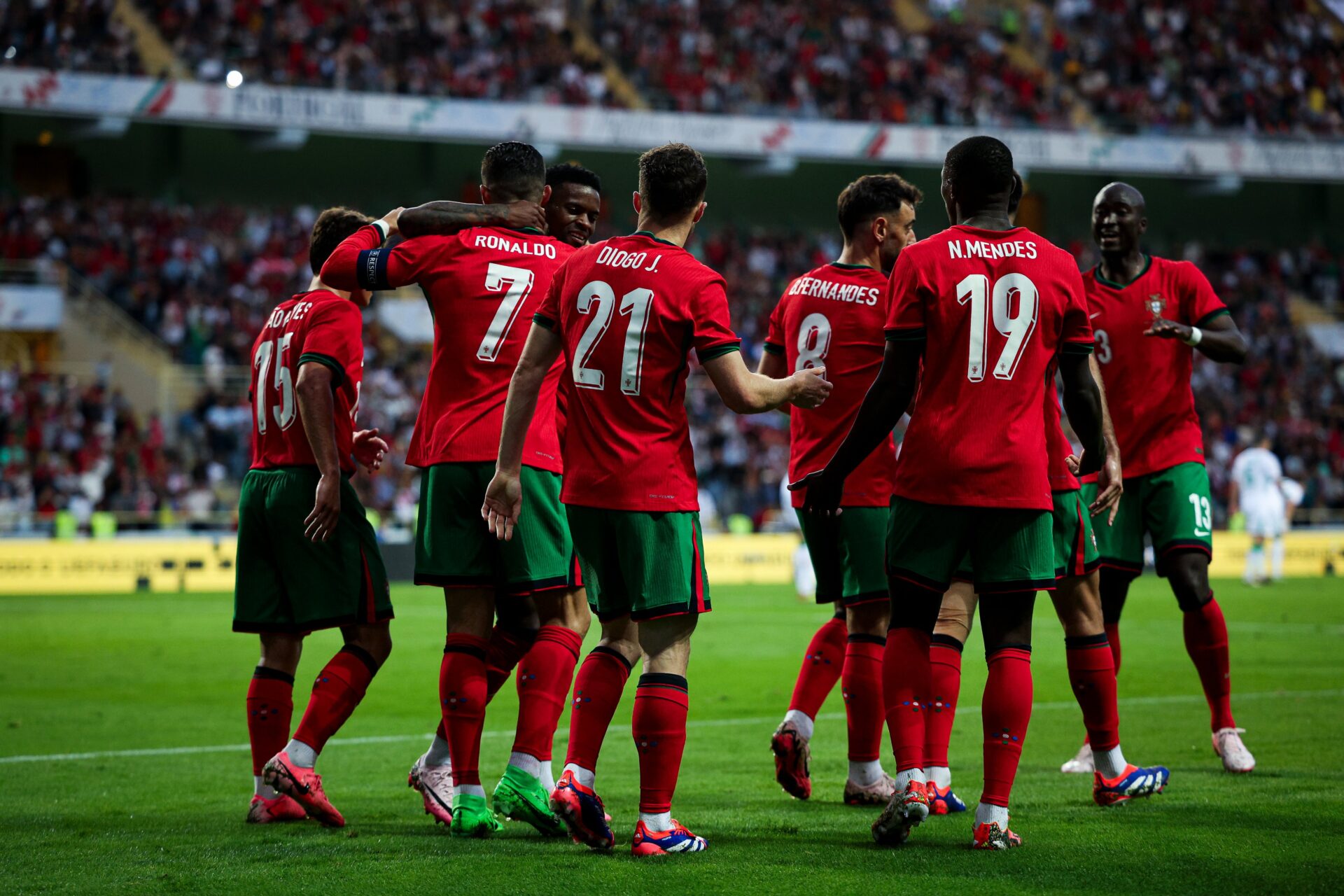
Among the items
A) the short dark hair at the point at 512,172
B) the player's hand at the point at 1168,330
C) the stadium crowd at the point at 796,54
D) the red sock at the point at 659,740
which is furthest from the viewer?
the stadium crowd at the point at 796,54

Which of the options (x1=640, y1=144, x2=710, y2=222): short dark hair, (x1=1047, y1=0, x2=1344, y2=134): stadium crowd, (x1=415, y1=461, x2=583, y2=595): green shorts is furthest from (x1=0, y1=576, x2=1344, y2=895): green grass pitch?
(x1=1047, y1=0, x2=1344, y2=134): stadium crowd

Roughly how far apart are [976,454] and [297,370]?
2811 mm

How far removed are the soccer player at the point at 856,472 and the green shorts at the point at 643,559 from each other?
116 centimetres

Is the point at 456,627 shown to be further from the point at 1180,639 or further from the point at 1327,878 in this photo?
the point at 1180,639

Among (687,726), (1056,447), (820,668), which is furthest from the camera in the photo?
(687,726)

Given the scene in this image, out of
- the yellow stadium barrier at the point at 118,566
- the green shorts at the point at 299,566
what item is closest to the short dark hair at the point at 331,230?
the green shorts at the point at 299,566

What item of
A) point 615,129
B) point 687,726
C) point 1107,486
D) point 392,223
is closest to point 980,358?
point 1107,486

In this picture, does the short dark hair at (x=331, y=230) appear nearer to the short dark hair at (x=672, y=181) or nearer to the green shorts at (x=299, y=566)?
the green shorts at (x=299, y=566)

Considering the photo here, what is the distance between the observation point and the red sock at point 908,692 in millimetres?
5062

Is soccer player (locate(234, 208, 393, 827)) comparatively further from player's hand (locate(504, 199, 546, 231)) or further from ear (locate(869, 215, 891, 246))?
ear (locate(869, 215, 891, 246))

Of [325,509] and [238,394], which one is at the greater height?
[238,394]

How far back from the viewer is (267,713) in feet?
19.3

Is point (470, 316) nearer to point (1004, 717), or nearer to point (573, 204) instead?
point (573, 204)

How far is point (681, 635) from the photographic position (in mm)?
4938
